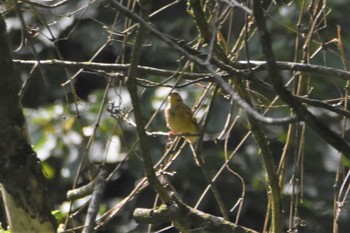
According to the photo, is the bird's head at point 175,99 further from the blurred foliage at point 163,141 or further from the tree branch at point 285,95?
the tree branch at point 285,95

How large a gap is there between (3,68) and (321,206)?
132 inches

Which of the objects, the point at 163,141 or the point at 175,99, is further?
the point at 163,141

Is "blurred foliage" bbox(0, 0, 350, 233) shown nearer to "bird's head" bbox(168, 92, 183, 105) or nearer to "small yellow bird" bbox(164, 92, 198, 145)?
"bird's head" bbox(168, 92, 183, 105)

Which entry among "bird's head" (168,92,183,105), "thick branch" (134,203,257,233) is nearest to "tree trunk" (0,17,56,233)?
"thick branch" (134,203,257,233)

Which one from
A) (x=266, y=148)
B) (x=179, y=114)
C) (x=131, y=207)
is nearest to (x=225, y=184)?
(x=131, y=207)

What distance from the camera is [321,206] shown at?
562cm

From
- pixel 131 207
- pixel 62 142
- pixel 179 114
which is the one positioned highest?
pixel 179 114

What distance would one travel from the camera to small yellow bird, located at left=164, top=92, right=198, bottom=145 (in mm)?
3744

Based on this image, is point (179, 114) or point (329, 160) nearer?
point (179, 114)

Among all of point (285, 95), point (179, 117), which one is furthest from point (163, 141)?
point (285, 95)

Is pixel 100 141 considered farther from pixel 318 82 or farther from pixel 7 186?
pixel 7 186

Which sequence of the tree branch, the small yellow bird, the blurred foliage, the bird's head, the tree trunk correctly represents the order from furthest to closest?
the blurred foliage → the bird's head → the small yellow bird → the tree trunk → the tree branch

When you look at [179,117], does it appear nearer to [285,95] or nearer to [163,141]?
[163,141]

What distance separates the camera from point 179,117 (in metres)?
3.90
